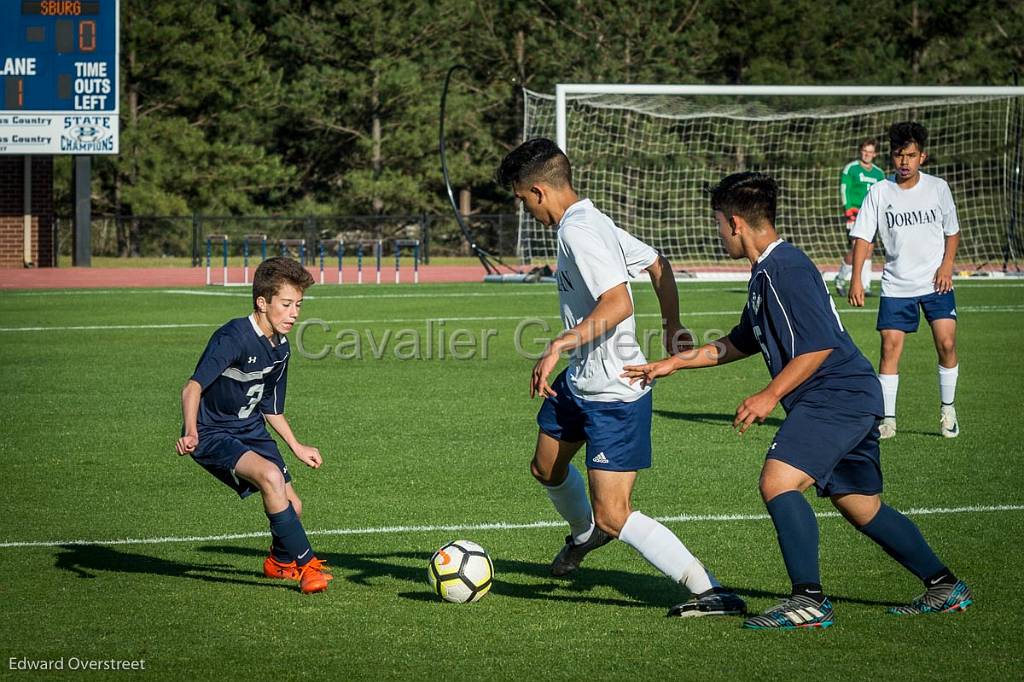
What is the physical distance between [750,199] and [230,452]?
2507mm

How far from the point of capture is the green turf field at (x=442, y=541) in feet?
15.8

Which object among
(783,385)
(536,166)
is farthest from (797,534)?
(536,166)

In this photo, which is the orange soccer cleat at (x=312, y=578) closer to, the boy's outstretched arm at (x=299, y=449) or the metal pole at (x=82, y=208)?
the boy's outstretched arm at (x=299, y=449)

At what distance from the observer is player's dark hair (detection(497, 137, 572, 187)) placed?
5383 millimetres

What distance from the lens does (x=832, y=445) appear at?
4.96 meters

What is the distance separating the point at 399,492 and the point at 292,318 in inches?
82.3

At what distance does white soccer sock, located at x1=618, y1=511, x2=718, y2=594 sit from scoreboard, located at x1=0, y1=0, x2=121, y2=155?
26302mm

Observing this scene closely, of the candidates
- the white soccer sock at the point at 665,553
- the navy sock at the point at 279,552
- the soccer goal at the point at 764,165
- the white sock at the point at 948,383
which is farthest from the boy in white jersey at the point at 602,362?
the soccer goal at the point at 764,165

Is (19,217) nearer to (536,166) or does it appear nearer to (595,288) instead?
(536,166)

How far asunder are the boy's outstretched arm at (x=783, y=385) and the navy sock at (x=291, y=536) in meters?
2.04

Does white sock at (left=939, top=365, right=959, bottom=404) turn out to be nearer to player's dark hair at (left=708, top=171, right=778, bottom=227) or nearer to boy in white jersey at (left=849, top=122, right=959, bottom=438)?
boy in white jersey at (left=849, top=122, right=959, bottom=438)

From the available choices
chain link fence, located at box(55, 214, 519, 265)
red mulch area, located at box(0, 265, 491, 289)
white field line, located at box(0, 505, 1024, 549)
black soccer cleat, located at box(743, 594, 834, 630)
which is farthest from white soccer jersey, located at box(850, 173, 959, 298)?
chain link fence, located at box(55, 214, 519, 265)

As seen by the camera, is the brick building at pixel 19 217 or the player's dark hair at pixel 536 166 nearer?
the player's dark hair at pixel 536 166

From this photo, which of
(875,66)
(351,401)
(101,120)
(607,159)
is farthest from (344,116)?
(351,401)
